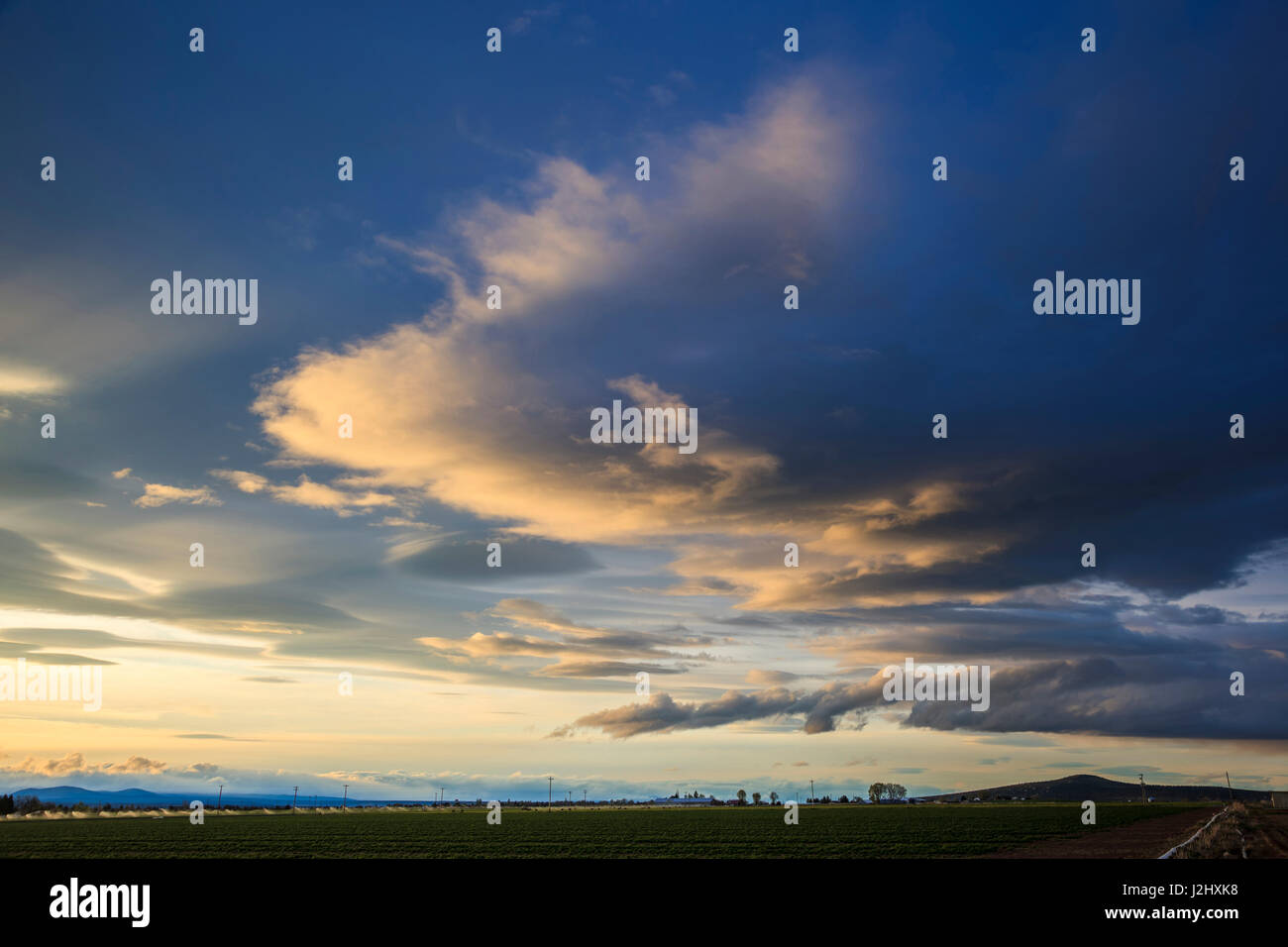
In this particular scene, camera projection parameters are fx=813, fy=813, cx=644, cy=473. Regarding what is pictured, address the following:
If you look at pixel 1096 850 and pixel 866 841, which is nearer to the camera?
pixel 1096 850

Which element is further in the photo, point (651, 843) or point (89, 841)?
point (89, 841)

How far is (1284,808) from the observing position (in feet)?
512

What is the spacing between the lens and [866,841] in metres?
69.4
